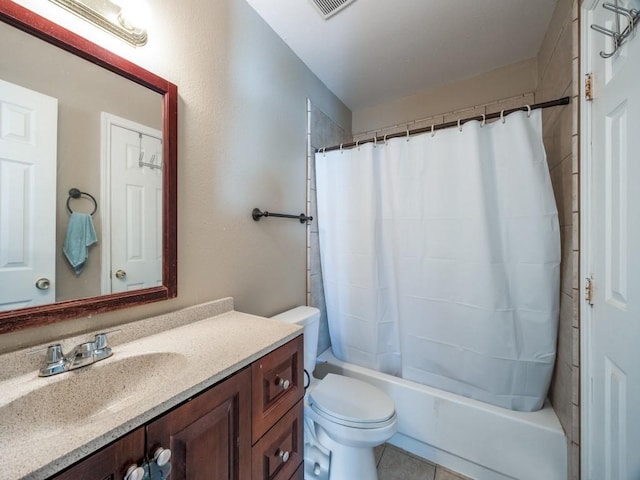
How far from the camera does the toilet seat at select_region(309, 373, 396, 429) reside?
1.12 m

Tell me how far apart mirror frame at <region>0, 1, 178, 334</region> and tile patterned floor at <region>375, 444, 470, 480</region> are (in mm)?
1463

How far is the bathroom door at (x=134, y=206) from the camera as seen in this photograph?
2.72ft

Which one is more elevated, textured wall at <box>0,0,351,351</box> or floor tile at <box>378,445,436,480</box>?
textured wall at <box>0,0,351,351</box>

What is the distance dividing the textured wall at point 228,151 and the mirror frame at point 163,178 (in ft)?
0.11

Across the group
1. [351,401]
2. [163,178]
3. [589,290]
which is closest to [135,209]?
[163,178]

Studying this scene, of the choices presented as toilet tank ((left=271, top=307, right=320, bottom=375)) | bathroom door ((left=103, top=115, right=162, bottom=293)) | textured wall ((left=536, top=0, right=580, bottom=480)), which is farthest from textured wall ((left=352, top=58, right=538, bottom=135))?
bathroom door ((left=103, top=115, right=162, bottom=293))

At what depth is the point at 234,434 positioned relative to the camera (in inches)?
25.9

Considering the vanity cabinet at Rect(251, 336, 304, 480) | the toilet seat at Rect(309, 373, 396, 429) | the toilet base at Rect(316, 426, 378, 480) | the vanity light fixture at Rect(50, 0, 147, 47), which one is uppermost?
the vanity light fixture at Rect(50, 0, 147, 47)

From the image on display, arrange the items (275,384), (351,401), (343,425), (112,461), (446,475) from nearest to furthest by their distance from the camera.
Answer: (112,461) < (275,384) < (343,425) < (351,401) < (446,475)

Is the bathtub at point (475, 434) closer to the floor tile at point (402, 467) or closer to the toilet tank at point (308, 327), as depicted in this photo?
the floor tile at point (402, 467)

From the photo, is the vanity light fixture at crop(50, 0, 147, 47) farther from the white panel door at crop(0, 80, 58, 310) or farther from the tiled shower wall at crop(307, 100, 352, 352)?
the tiled shower wall at crop(307, 100, 352, 352)

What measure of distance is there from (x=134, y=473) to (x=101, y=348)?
1.33 ft

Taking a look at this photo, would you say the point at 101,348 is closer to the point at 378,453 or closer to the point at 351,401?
the point at 351,401

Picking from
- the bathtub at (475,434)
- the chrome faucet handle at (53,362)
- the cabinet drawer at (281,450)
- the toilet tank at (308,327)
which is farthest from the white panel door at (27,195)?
the bathtub at (475,434)
